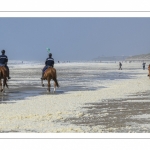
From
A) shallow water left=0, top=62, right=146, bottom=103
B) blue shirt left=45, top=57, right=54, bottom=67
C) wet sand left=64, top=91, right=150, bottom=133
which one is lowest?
wet sand left=64, top=91, right=150, bottom=133

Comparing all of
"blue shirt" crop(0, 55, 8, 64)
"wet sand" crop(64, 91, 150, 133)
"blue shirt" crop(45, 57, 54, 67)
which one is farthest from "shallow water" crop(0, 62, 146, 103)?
"wet sand" crop(64, 91, 150, 133)

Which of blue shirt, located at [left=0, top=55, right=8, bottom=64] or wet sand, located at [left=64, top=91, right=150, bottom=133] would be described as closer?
wet sand, located at [left=64, top=91, right=150, bottom=133]

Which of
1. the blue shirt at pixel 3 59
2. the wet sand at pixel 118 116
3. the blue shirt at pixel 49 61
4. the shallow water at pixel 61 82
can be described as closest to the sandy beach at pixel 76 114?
the wet sand at pixel 118 116

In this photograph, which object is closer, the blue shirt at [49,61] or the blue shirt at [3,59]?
the blue shirt at [3,59]

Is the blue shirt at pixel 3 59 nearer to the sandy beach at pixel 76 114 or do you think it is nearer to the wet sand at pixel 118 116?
the sandy beach at pixel 76 114

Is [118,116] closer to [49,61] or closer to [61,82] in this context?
[49,61]

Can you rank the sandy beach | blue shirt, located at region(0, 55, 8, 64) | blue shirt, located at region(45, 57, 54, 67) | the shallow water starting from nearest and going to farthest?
the sandy beach
blue shirt, located at region(0, 55, 8, 64)
blue shirt, located at region(45, 57, 54, 67)
the shallow water

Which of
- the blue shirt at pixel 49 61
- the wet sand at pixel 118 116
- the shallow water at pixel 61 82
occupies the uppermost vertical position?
the blue shirt at pixel 49 61

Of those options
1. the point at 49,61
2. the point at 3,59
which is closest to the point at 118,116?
the point at 49,61

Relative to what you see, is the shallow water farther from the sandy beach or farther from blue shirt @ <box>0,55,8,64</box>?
the sandy beach
